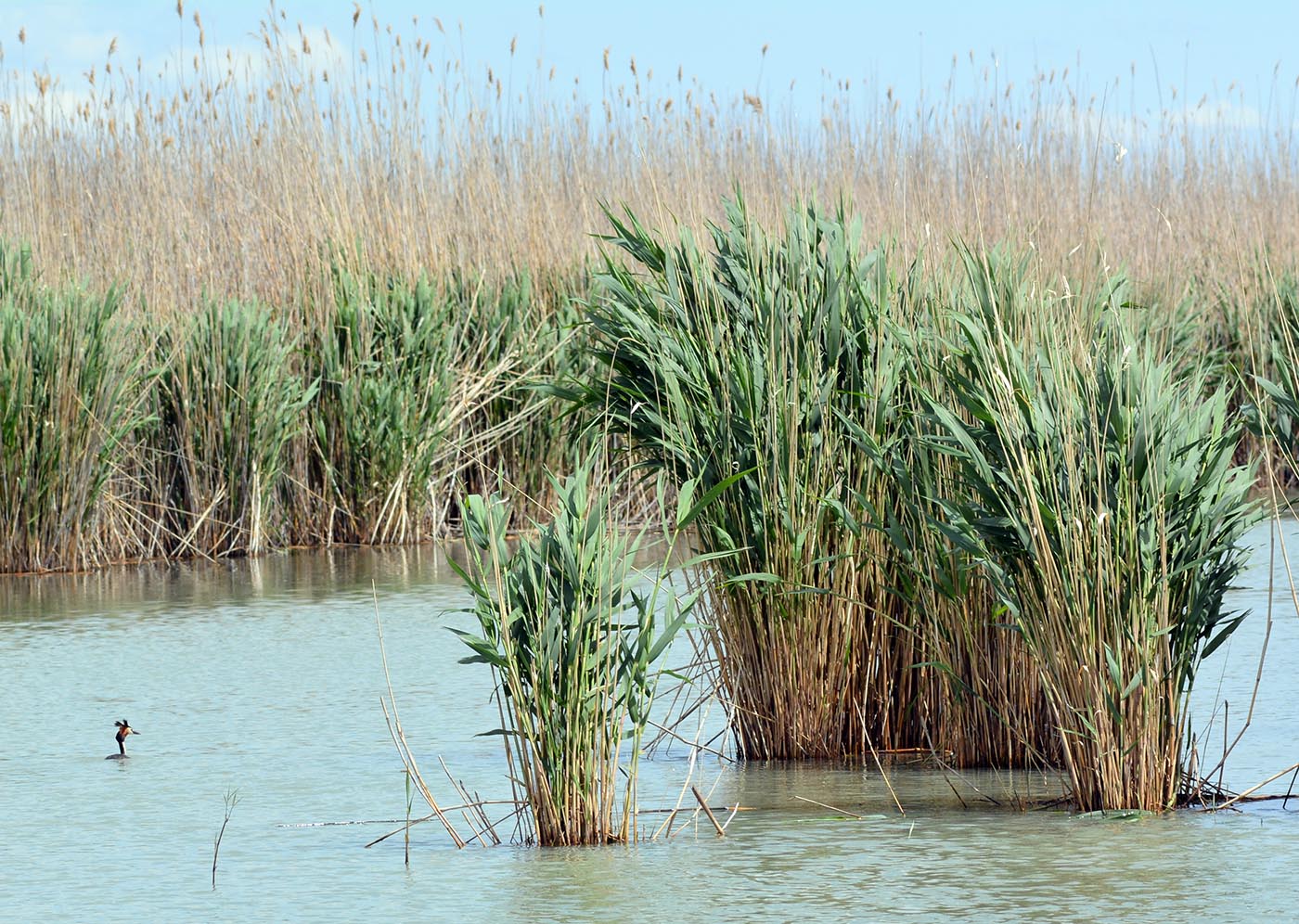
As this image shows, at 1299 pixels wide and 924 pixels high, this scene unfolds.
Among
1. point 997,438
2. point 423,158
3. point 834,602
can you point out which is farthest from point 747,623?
point 423,158

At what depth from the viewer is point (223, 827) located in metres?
4.50

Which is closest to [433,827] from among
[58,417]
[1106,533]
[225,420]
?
[1106,533]

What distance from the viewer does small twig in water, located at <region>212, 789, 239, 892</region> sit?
420 cm

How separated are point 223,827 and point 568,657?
1.01m

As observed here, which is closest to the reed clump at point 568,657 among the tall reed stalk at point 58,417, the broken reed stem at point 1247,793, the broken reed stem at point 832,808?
the broken reed stem at point 832,808

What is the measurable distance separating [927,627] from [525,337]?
667 centimetres

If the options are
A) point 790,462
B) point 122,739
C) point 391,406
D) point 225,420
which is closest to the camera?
point 790,462

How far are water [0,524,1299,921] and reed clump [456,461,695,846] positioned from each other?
0.51 feet

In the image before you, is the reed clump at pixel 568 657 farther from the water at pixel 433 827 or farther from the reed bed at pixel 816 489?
the reed bed at pixel 816 489

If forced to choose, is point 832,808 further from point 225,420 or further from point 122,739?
point 225,420

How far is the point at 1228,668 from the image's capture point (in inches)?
257

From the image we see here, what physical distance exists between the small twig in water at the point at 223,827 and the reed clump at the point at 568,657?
2.37 ft

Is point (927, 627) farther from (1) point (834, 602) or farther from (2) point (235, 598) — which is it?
(2) point (235, 598)

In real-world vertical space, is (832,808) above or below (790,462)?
below
